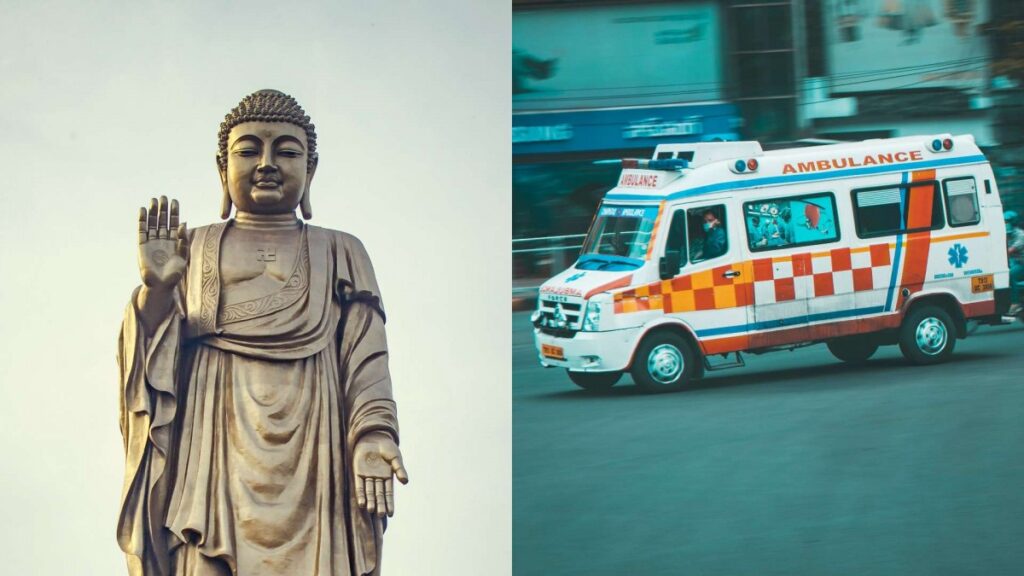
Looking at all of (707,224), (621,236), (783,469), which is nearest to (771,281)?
(707,224)

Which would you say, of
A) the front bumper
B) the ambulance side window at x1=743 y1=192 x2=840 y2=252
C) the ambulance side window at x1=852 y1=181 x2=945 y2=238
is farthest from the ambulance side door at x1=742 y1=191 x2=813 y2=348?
the front bumper

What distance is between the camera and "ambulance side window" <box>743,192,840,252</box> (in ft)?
16.8

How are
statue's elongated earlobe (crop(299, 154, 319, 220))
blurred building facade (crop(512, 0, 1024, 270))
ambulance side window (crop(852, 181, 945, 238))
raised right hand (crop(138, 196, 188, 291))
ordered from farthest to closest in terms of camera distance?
ambulance side window (crop(852, 181, 945, 238))
blurred building facade (crop(512, 0, 1024, 270))
statue's elongated earlobe (crop(299, 154, 319, 220))
raised right hand (crop(138, 196, 188, 291))

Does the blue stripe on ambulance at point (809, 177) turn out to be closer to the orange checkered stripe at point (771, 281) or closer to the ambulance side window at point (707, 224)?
the ambulance side window at point (707, 224)

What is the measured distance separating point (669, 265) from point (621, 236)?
195 millimetres

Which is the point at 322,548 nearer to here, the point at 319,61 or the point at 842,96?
the point at 319,61

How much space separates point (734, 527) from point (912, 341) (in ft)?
3.00

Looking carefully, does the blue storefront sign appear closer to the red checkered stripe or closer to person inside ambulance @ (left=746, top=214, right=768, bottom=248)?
person inside ambulance @ (left=746, top=214, right=768, bottom=248)

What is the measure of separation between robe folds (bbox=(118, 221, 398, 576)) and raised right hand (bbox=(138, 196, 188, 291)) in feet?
0.38

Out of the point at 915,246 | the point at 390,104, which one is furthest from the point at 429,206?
the point at 915,246

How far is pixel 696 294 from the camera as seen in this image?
5188mm

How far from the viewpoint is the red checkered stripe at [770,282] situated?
16.9 ft

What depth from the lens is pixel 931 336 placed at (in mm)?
5184

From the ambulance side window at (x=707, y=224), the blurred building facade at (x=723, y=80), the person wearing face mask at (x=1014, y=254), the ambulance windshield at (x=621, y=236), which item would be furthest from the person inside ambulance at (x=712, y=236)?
the person wearing face mask at (x=1014, y=254)
